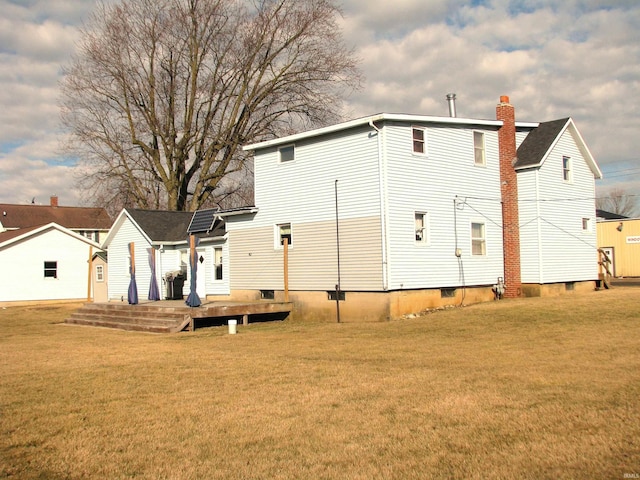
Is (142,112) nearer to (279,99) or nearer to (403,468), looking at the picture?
(279,99)

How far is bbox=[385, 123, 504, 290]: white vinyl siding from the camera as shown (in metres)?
21.9

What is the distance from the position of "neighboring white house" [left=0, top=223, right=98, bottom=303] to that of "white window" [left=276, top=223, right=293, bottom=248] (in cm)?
2097

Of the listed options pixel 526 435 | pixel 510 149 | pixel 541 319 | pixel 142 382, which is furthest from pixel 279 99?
pixel 526 435

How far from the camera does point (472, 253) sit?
80.0 ft

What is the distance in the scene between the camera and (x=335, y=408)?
8766 millimetres

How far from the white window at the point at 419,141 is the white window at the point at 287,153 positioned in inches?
194

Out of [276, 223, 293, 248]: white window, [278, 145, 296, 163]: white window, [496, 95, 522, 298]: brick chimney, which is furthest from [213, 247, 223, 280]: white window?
[496, 95, 522, 298]: brick chimney

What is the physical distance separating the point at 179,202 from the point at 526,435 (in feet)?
121

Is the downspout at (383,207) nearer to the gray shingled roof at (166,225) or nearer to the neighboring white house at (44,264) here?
the gray shingled roof at (166,225)

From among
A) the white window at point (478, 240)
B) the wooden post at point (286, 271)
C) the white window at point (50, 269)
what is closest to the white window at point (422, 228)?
the white window at point (478, 240)

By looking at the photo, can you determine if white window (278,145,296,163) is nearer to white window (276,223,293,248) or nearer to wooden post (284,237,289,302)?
white window (276,223,293,248)

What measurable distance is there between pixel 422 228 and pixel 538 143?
272 inches

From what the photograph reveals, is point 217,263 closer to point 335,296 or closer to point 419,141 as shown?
point 335,296

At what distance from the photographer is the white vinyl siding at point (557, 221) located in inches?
980
